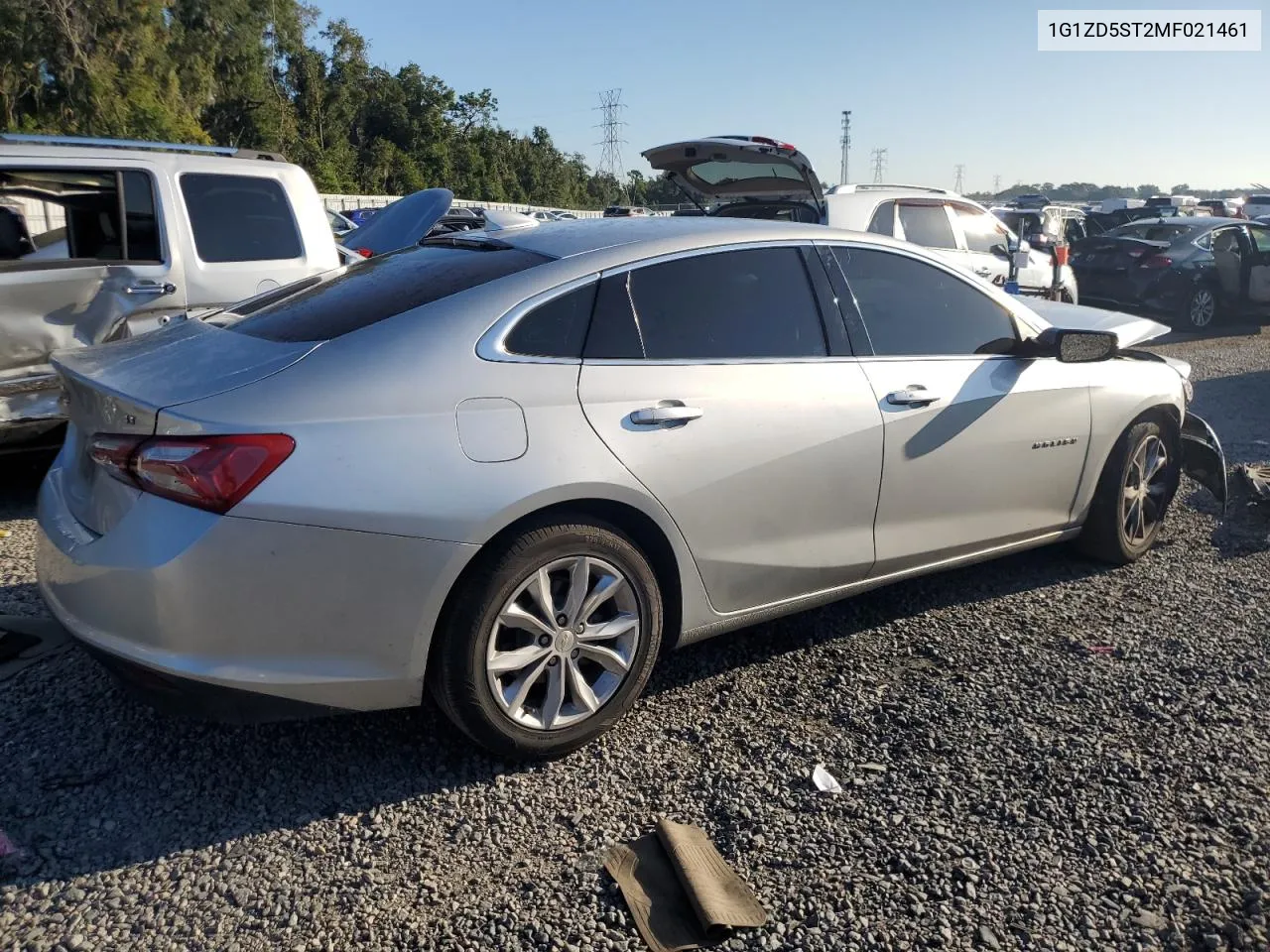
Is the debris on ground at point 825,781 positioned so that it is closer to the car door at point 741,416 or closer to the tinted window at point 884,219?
the car door at point 741,416

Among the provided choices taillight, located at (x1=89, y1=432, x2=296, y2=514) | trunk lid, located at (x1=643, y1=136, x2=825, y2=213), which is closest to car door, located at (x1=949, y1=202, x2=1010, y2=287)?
trunk lid, located at (x1=643, y1=136, x2=825, y2=213)

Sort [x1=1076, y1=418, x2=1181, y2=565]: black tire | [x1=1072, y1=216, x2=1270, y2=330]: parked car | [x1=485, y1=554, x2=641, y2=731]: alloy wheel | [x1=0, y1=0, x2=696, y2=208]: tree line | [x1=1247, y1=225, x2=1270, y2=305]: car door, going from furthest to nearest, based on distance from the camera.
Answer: [x1=0, y1=0, x2=696, y2=208]: tree line, [x1=1247, y1=225, x2=1270, y2=305]: car door, [x1=1072, y1=216, x2=1270, y2=330]: parked car, [x1=1076, y1=418, x2=1181, y2=565]: black tire, [x1=485, y1=554, x2=641, y2=731]: alloy wheel

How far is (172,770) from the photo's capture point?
2947mm

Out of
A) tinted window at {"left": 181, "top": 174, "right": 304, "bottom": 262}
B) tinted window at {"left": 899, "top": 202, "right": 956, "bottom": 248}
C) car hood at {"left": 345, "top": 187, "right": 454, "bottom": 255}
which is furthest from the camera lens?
tinted window at {"left": 899, "top": 202, "right": 956, "bottom": 248}

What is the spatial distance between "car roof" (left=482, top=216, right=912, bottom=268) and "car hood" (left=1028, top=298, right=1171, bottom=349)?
1.87m

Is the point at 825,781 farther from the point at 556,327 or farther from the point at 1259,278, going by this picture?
the point at 1259,278

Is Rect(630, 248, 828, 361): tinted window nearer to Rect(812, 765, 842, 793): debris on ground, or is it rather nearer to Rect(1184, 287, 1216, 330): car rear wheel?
Rect(812, 765, 842, 793): debris on ground

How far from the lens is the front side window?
5.29 metres

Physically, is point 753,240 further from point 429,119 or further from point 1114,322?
point 429,119

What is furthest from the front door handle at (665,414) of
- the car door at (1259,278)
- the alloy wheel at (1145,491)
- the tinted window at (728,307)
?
the car door at (1259,278)

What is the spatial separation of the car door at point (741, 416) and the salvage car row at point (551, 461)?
0.01 m

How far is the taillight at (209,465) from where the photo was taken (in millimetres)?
2488

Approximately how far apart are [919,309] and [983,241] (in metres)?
6.69

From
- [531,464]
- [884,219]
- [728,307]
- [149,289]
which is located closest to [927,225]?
[884,219]
